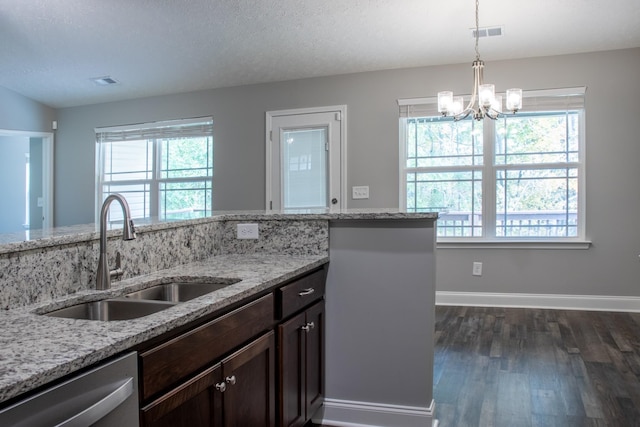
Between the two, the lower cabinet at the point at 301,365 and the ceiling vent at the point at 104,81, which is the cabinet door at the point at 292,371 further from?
the ceiling vent at the point at 104,81

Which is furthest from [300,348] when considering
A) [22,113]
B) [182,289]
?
[22,113]

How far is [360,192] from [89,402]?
4.22m

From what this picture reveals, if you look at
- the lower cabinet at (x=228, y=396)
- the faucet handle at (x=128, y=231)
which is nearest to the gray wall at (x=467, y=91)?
the lower cabinet at (x=228, y=396)

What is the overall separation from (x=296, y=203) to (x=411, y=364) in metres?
3.17

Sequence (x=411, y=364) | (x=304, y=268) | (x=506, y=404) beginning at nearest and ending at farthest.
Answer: (x=304, y=268), (x=411, y=364), (x=506, y=404)

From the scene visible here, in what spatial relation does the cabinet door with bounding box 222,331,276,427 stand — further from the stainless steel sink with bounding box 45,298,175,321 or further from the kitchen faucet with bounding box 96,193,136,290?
the kitchen faucet with bounding box 96,193,136,290

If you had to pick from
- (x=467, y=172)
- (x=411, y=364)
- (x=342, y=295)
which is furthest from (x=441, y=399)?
(x=467, y=172)

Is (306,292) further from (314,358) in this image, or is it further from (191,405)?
(191,405)

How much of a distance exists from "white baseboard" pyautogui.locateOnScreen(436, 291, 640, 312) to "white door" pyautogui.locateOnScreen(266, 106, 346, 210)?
4.94 feet

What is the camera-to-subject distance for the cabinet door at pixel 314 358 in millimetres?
2039

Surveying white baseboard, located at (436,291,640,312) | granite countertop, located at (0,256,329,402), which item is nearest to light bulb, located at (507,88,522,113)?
white baseboard, located at (436,291,640,312)

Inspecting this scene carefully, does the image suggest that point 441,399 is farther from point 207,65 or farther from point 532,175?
point 207,65

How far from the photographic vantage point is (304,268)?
1.96m

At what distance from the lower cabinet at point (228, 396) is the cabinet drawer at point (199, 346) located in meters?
0.03
